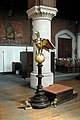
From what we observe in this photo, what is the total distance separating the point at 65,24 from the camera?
1195cm

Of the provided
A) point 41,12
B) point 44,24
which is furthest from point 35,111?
point 41,12

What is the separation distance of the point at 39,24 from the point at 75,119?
3123 mm

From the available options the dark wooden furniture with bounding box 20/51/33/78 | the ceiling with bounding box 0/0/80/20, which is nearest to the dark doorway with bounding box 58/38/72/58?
the ceiling with bounding box 0/0/80/20

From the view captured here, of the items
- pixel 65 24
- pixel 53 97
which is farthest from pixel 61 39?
pixel 53 97

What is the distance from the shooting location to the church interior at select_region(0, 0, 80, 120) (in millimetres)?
3721

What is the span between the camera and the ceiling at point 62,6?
966 centimetres

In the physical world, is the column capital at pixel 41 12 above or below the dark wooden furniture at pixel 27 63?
above

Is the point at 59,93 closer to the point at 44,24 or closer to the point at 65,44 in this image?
the point at 44,24

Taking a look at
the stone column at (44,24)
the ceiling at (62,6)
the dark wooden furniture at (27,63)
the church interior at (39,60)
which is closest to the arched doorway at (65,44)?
the church interior at (39,60)

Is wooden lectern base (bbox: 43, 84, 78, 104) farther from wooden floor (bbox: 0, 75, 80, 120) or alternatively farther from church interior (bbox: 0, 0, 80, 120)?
wooden floor (bbox: 0, 75, 80, 120)

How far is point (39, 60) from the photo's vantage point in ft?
12.4

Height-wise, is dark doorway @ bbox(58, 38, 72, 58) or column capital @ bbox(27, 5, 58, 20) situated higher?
column capital @ bbox(27, 5, 58, 20)

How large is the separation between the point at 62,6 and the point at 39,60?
26.4 ft

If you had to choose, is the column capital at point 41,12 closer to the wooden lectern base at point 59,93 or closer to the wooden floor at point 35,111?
the wooden lectern base at point 59,93
